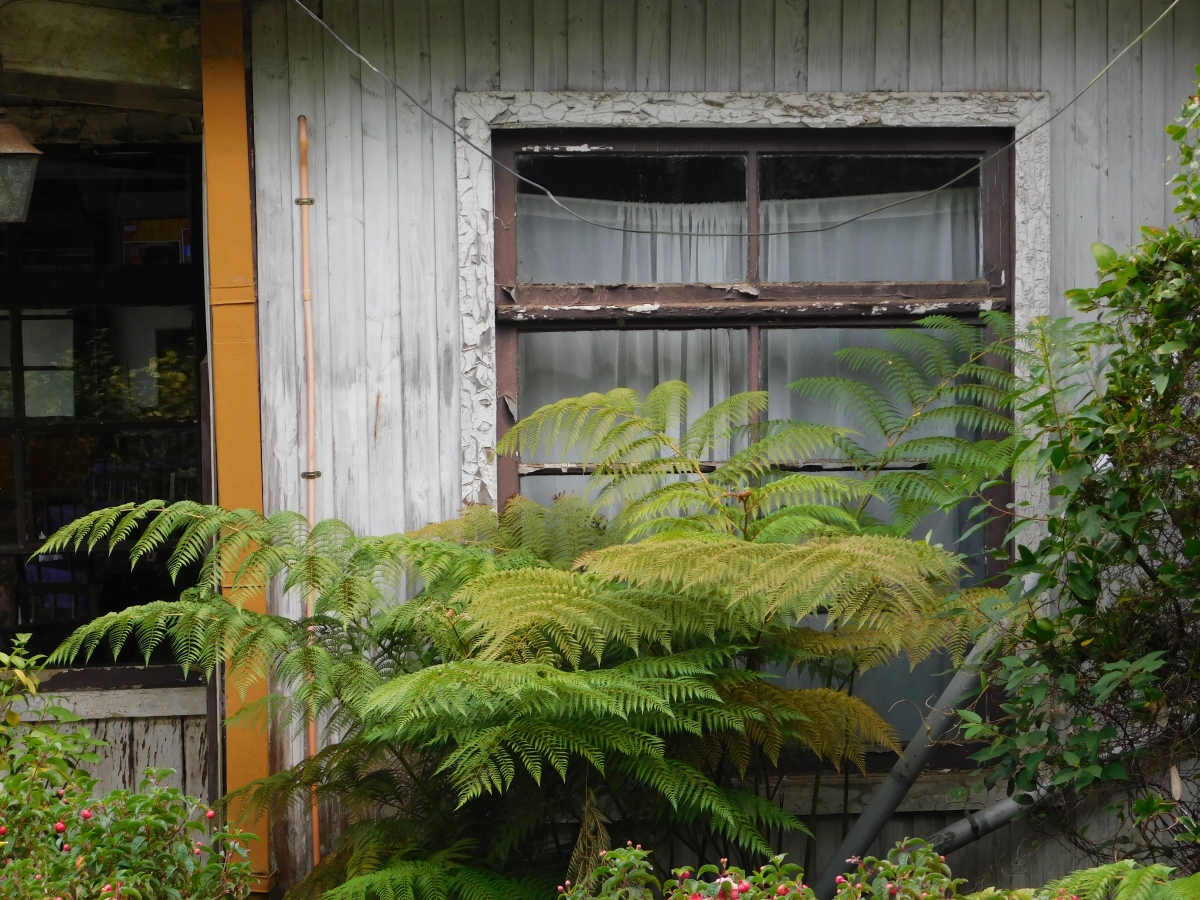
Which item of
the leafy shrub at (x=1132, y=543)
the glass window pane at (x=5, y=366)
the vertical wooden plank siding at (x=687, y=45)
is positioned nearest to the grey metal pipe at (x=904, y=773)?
the leafy shrub at (x=1132, y=543)

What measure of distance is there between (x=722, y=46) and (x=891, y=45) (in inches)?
22.2

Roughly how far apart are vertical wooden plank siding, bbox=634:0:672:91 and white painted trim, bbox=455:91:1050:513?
2.6 inches

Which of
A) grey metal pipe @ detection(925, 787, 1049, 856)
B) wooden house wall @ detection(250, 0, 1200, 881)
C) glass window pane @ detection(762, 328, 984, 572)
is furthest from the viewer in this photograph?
glass window pane @ detection(762, 328, 984, 572)

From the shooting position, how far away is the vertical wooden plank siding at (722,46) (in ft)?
11.7

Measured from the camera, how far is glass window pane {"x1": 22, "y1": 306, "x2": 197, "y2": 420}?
4.77 meters

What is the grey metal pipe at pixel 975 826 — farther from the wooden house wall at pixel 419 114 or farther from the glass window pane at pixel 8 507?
the glass window pane at pixel 8 507

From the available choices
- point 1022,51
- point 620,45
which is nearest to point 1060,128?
point 1022,51

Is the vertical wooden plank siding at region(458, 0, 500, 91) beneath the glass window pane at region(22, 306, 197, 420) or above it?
above

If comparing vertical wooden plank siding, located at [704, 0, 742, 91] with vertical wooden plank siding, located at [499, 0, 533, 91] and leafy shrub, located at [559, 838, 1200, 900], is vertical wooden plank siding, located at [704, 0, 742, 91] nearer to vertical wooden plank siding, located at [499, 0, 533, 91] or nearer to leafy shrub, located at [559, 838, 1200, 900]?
vertical wooden plank siding, located at [499, 0, 533, 91]

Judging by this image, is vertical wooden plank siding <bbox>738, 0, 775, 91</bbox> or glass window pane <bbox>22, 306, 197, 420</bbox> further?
glass window pane <bbox>22, 306, 197, 420</bbox>

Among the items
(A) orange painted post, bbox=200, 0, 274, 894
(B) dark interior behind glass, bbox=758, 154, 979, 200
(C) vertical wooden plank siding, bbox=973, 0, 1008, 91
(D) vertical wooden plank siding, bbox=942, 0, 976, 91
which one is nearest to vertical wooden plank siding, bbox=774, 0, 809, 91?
(B) dark interior behind glass, bbox=758, 154, 979, 200

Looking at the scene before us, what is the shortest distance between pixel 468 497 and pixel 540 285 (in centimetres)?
74

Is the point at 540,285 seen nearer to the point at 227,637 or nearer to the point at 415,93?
the point at 415,93

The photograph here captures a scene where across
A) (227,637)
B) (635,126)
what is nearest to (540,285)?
(635,126)
